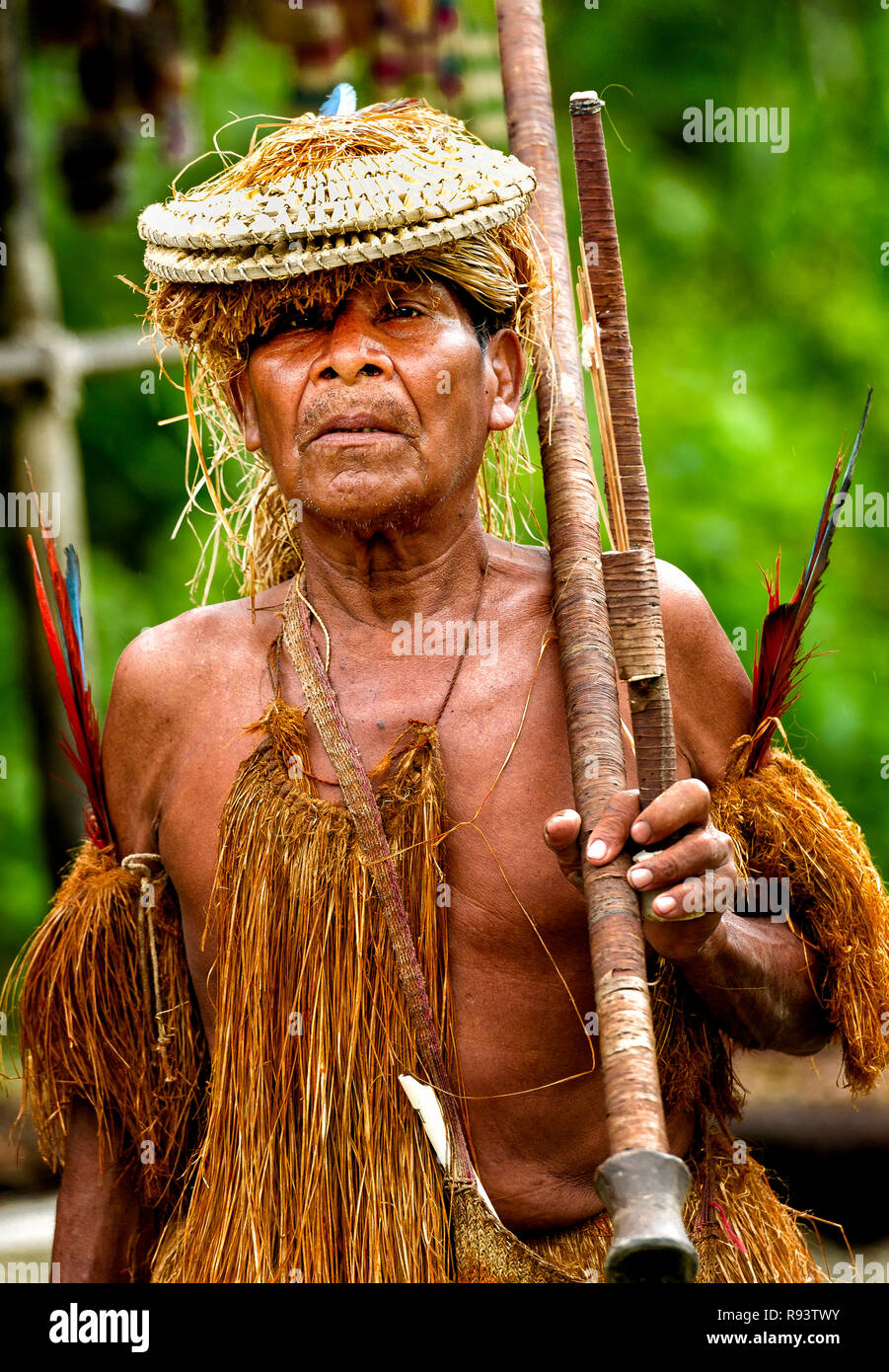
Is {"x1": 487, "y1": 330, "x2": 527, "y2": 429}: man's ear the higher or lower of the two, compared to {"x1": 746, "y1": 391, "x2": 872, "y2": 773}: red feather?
higher

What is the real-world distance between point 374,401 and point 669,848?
66 centimetres

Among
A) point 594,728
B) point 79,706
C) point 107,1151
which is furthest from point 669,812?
point 107,1151

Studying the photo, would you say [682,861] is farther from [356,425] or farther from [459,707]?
[356,425]

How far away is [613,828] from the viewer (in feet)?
5.72

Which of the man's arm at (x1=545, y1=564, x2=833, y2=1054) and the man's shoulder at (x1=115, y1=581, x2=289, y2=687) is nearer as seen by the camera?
the man's arm at (x1=545, y1=564, x2=833, y2=1054)

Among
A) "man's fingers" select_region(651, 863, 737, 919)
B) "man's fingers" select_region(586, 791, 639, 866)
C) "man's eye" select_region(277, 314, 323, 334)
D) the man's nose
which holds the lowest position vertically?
"man's fingers" select_region(651, 863, 737, 919)

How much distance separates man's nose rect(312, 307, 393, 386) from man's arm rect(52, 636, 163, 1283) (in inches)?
20.7

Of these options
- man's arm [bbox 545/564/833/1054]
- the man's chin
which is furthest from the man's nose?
man's arm [bbox 545/564/833/1054]

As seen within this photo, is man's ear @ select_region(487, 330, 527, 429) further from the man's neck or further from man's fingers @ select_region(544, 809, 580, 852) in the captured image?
man's fingers @ select_region(544, 809, 580, 852)

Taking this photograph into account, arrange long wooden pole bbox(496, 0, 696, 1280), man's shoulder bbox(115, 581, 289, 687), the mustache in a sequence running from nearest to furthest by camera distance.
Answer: long wooden pole bbox(496, 0, 696, 1280) → the mustache → man's shoulder bbox(115, 581, 289, 687)

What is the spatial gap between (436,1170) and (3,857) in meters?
4.27

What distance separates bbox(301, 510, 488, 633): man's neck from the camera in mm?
2127

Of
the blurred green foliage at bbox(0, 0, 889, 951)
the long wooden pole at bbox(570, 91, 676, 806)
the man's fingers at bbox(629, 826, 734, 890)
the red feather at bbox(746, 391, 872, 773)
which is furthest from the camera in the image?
the blurred green foliage at bbox(0, 0, 889, 951)

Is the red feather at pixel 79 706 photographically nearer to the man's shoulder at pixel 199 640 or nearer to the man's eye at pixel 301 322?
the man's shoulder at pixel 199 640
